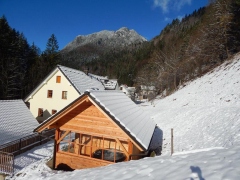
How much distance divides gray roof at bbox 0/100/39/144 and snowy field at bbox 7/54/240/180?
224 cm

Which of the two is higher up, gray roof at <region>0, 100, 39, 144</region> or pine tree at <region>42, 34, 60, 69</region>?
pine tree at <region>42, 34, 60, 69</region>

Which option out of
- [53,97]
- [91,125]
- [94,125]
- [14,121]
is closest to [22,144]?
[14,121]

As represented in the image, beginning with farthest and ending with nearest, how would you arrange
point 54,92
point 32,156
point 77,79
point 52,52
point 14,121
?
point 52,52 → point 77,79 → point 54,92 → point 14,121 → point 32,156

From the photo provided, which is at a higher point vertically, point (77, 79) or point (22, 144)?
point (77, 79)

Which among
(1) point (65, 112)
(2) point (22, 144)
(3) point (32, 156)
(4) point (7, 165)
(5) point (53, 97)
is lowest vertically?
(3) point (32, 156)

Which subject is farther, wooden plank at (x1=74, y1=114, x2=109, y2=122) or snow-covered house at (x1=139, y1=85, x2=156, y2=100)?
snow-covered house at (x1=139, y1=85, x2=156, y2=100)

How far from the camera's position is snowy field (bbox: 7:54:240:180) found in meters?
3.74

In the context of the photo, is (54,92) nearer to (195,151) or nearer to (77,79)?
(77,79)

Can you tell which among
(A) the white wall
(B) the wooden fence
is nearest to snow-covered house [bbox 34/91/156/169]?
(B) the wooden fence

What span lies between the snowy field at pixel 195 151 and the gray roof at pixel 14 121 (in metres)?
2.24

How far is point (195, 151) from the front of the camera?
545cm

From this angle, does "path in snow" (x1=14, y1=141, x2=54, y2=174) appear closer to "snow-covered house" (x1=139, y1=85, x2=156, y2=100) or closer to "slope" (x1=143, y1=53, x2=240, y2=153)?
"slope" (x1=143, y1=53, x2=240, y2=153)

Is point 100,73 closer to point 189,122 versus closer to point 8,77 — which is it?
point 8,77

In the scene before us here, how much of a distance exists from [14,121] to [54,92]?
8.04 meters
